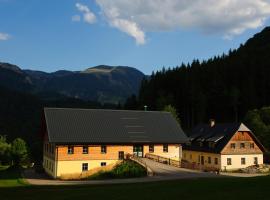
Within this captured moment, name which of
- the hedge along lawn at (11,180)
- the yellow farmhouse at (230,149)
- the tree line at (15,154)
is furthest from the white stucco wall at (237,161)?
the tree line at (15,154)

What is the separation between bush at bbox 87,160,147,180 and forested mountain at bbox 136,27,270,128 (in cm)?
5524

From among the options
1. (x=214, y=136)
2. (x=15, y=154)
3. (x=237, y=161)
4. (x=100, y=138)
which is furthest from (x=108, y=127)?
(x=15, y=154)

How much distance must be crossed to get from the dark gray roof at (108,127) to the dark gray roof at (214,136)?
314 inches

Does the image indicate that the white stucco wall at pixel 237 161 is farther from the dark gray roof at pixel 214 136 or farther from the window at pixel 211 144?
the window at pixel 211 144

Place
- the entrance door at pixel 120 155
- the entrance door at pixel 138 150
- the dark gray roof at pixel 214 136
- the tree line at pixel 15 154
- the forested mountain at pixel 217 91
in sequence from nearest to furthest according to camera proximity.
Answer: the entrance door at pixel 120 155 → the entrance door at pixel 138 150 → the dark gray roof at pixel 214 136 → the tree line at pixel 15 154 → the forested mountain at pixel 217 91

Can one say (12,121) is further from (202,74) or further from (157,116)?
(157,116)

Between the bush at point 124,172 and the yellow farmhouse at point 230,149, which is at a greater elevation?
the yellow farmhouse at point 230,149

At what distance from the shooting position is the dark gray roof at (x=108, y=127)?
4741 cm

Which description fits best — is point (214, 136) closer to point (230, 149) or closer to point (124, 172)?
point (230, 149)

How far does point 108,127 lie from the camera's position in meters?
50.8

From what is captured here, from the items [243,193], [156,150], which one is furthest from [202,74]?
[243,193]

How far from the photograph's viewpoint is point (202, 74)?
4284 inches

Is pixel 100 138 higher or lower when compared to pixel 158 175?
higher

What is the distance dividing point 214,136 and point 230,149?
4.49 m
